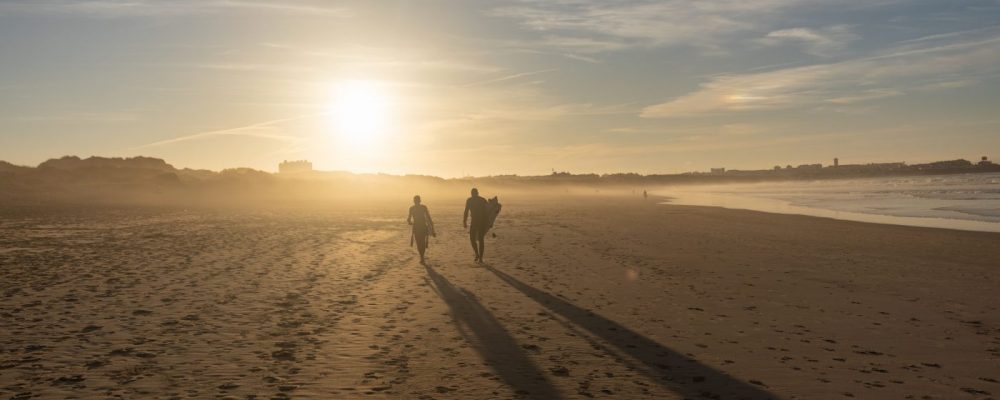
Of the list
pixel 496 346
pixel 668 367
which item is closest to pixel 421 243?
pixel 496 346

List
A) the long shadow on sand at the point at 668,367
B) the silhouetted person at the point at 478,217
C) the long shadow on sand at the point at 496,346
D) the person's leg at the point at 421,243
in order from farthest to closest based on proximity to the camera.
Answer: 1. the person's leg at the point at 421,243
2. the silhouetted person at the point at 478,217
3. the long shadow on sand at the point at 496,346
4. the long shadow on sand at the point at 668,367

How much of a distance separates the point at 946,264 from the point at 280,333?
17387 millimetres

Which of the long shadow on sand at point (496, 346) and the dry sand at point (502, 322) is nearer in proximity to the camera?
the long shadow on sand at point (496, 346)

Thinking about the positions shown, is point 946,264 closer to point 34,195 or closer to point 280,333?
point 280,333

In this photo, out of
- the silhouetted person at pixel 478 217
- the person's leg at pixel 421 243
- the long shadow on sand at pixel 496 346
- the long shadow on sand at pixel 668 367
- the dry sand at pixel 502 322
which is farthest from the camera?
the person's leg at pixel 421 243

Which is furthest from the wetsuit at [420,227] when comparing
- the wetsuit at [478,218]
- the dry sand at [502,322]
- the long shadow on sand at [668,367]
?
the long shadow on sand at [668,367]

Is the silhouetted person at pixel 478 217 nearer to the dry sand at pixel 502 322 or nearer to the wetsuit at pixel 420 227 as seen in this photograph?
the dry sand at pixel 502 322

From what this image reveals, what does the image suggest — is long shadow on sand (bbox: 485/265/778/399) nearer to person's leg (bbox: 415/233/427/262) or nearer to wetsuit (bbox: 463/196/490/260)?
wetsuit (bbox: 463/196/490/260)

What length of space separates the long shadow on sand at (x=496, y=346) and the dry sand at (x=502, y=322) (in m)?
0.05

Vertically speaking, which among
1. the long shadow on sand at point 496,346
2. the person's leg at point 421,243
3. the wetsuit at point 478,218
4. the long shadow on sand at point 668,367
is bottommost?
the long shadow on sand at point 668,367

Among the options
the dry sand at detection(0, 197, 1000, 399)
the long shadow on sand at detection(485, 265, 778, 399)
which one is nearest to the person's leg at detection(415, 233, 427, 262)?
the dry sand at detection(0, 197, 1000, 399)

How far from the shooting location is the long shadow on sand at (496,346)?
7.12 m

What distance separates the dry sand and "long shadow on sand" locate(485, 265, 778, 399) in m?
0.04

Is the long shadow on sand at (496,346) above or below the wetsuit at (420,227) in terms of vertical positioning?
below
